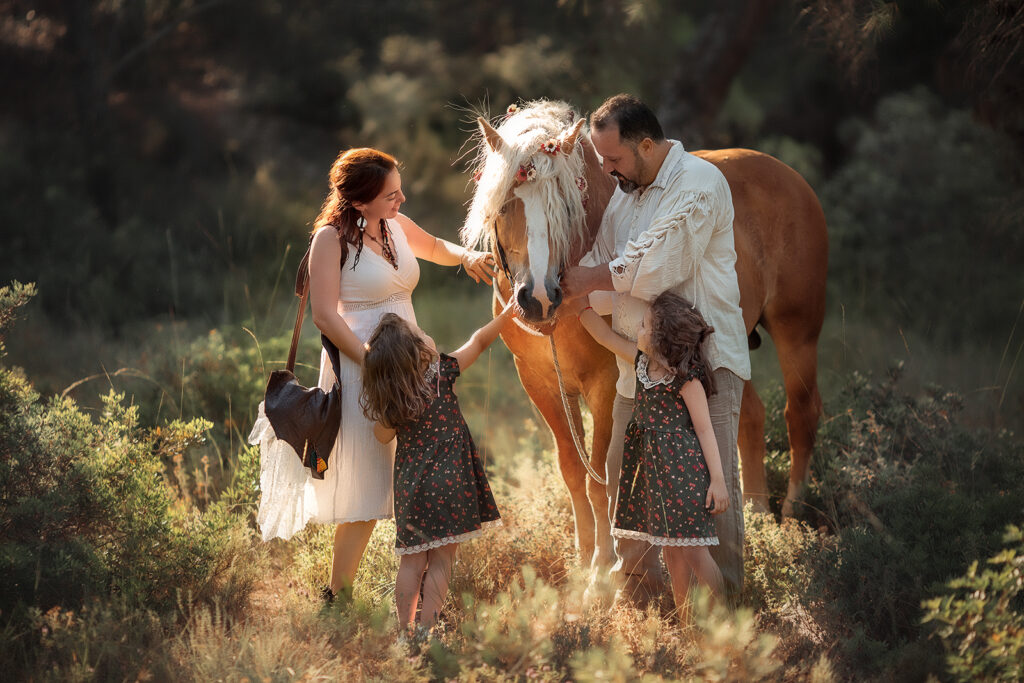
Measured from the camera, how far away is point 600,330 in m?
3.48

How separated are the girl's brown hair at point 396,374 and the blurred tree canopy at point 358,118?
449 cm

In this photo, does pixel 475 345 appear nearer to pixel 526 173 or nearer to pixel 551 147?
pixel 526 173

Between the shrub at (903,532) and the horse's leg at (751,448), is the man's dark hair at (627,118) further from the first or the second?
the horse's leg at (751,448)

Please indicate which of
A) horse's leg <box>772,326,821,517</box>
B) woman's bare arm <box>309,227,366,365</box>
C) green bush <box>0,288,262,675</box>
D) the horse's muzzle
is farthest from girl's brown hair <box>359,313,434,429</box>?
horse's leg <box>772,326,821,517</box>

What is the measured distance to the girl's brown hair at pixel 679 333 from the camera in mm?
3158

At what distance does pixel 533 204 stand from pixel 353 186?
73cm

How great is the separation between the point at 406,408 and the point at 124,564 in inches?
55.4

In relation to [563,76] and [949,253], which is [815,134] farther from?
[563,76]

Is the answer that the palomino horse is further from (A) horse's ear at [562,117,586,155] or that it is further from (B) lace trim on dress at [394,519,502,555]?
(B) lace trim on dress at [394,519,502,555]

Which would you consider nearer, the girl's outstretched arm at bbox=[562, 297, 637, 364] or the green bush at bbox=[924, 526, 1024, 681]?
the green bush at bbox=[924, 526, 1024, 681]

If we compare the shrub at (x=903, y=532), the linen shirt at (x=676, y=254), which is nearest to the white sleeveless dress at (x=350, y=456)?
the linen shirt at (x=676, y=254)

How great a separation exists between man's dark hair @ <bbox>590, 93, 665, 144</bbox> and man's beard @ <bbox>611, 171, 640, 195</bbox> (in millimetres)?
191

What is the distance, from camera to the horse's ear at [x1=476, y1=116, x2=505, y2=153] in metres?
3.49

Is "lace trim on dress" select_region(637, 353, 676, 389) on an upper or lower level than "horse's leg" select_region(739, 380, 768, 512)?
upper
